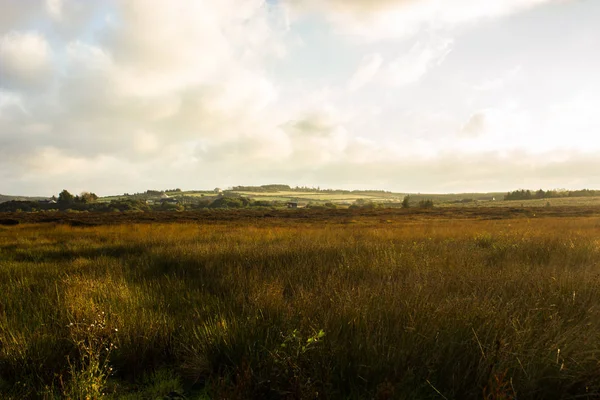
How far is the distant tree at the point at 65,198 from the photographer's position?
72.6 metres

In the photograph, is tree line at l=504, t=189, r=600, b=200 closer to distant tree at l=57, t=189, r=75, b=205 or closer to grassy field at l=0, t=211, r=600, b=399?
grassy field at l=0, t=211, r=600, b=399

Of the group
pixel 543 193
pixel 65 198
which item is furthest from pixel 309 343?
pixel 543 193

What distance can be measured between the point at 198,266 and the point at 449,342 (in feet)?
18.2

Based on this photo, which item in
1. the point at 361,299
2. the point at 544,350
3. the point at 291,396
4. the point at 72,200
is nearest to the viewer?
the point at 291,396

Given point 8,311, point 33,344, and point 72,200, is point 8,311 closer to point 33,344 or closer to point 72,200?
point 33,344

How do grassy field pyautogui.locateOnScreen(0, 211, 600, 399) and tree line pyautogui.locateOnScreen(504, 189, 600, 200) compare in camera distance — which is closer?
grassy field pyautogui.locateOnScreen(0, 211, 600, 399)

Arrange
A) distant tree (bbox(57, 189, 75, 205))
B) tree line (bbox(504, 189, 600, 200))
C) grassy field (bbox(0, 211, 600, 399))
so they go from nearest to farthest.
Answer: grassy field (bbox(0, 211, 600, 399))
distant tree (bbox(57, 189, 75, 205))
tree line (bbox(504, 189, 600, 200))

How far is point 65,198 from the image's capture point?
7556cm

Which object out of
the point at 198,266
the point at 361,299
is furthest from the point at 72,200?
the point at 361,299

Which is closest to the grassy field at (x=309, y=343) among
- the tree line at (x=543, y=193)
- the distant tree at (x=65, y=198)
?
the distant tree at (x=65, y=198)

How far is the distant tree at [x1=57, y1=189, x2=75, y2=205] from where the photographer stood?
72.6 metres

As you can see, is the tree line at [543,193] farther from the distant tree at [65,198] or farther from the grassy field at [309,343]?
the distant tree at [65,198]

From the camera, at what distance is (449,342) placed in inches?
97.0

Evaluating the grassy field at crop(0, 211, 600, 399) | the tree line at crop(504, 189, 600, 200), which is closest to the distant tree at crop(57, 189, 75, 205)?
the grassy field at crop(0, 211, 600, 399)
